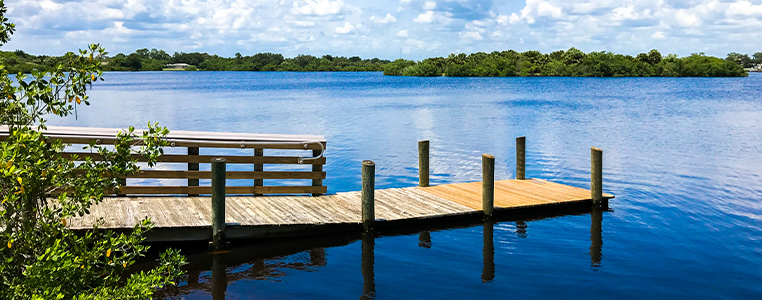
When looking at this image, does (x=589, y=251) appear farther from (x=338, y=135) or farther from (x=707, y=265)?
(x=338, y=135)

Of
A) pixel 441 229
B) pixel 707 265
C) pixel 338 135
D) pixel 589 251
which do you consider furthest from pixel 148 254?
pixel 338 135

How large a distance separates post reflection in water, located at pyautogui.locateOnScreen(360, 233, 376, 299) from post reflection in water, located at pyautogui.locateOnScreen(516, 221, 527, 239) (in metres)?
3.33

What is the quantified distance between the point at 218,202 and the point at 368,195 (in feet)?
8.86

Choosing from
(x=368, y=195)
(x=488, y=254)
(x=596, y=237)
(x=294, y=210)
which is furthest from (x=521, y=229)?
(x=294, y=210)

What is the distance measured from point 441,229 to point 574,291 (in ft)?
11.6

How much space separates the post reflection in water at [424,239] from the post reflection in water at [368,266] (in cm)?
109

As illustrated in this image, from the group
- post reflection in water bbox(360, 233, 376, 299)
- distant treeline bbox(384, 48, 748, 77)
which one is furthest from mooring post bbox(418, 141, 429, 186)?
distant treeline bbox(384, 48, 748, 77)

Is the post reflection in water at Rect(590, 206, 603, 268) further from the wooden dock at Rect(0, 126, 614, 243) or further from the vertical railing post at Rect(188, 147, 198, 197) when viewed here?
the vertical railing post at Rect(188, 147, 198, 197)

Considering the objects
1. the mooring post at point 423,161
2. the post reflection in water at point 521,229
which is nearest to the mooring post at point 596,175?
the post reflection in water at point 521,229

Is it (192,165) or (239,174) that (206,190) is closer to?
(192,165)

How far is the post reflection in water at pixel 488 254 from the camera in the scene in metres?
10.7

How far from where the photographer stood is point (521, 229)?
1333cm

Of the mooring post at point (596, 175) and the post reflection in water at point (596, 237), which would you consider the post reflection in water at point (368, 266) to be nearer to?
the post reflection in water at point (596, 237)

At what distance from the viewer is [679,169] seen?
22359 mm
